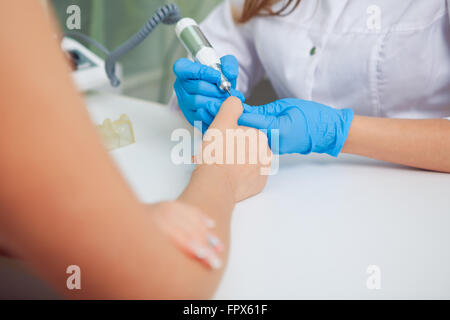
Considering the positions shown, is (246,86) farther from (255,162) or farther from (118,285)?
(118,285)

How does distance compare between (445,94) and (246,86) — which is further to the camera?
(246,86)

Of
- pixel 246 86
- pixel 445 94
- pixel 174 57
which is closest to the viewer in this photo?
pixel 445 94

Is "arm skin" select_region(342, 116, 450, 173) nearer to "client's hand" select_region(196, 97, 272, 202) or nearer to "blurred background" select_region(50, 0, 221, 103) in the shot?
"client's hand" select_region(196, 97, 272, 202)

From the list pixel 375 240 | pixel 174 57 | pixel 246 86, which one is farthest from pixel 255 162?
pixel 174 57

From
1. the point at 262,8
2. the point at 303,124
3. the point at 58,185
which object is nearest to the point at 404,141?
the point at 303,124

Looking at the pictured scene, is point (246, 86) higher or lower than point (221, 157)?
higher

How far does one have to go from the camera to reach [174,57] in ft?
5.70

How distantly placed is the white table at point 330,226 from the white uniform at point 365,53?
0.63 ft

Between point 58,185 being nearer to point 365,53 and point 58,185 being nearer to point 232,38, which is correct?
point 365,53

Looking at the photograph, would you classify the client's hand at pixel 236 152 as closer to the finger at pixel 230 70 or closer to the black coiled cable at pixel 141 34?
the finger at pixel 230 70

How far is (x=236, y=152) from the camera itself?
66 centimetres

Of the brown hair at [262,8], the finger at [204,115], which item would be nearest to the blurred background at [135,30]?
the brown hair at [262,8]

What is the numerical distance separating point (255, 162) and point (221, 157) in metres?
0.07
